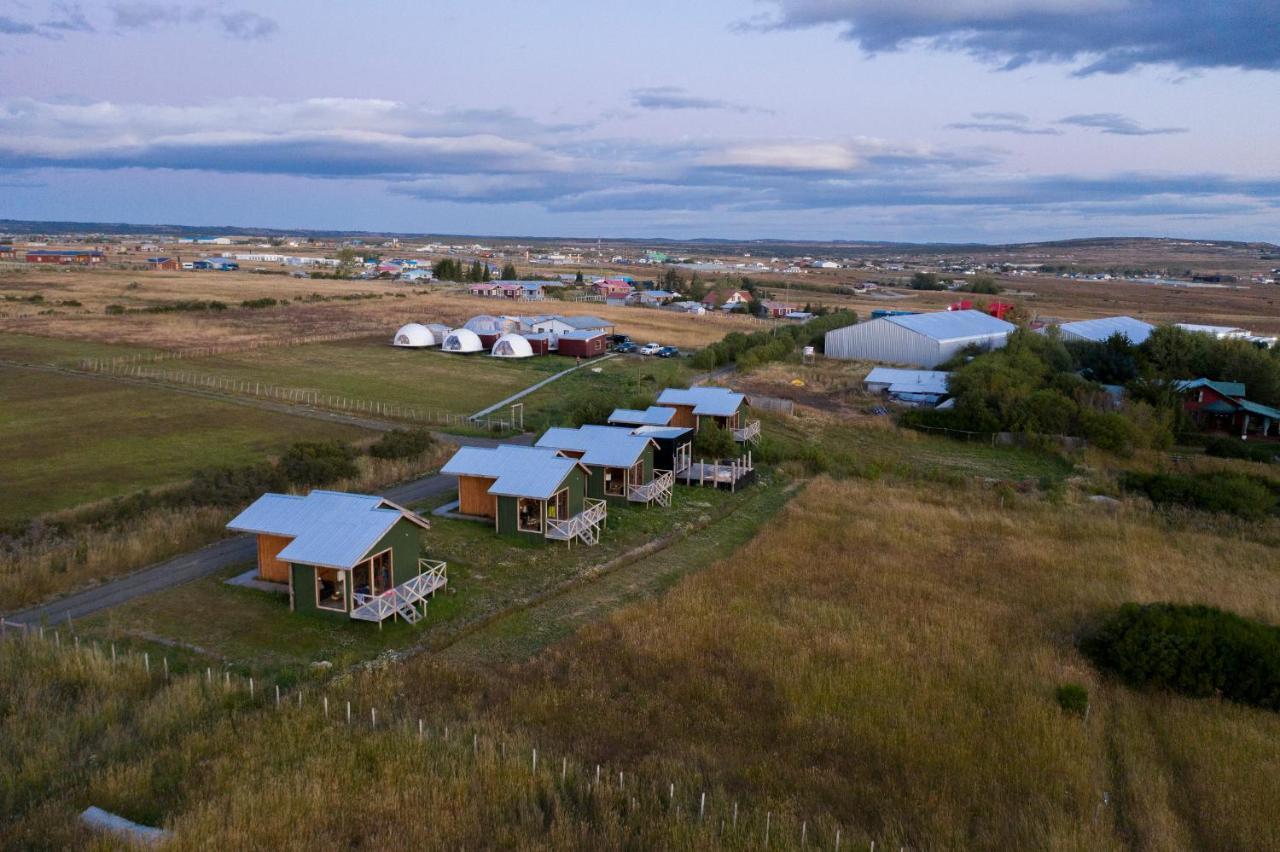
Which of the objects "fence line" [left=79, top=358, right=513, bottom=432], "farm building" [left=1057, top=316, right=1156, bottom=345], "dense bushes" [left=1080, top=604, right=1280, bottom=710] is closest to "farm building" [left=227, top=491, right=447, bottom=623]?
"dense bushes" [left=1080, top=604, right=1280, bottom=710]

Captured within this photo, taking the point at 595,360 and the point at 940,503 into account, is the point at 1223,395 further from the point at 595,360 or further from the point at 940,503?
the point at 595,360

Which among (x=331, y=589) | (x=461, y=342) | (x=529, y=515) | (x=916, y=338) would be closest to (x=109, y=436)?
(x=529, y=515)

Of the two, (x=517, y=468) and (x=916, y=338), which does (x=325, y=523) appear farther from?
(x=916, y=338)

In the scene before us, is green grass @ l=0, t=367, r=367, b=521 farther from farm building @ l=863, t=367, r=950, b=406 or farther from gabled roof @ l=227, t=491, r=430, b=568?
farm building @ l=863, t=367, r=950, b=406

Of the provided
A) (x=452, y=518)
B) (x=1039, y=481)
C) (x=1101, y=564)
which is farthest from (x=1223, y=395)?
(x=452, y=518)

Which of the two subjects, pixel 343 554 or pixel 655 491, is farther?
pixel 655 491

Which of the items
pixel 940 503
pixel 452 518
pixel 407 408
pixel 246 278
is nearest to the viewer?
pixel 452 518
